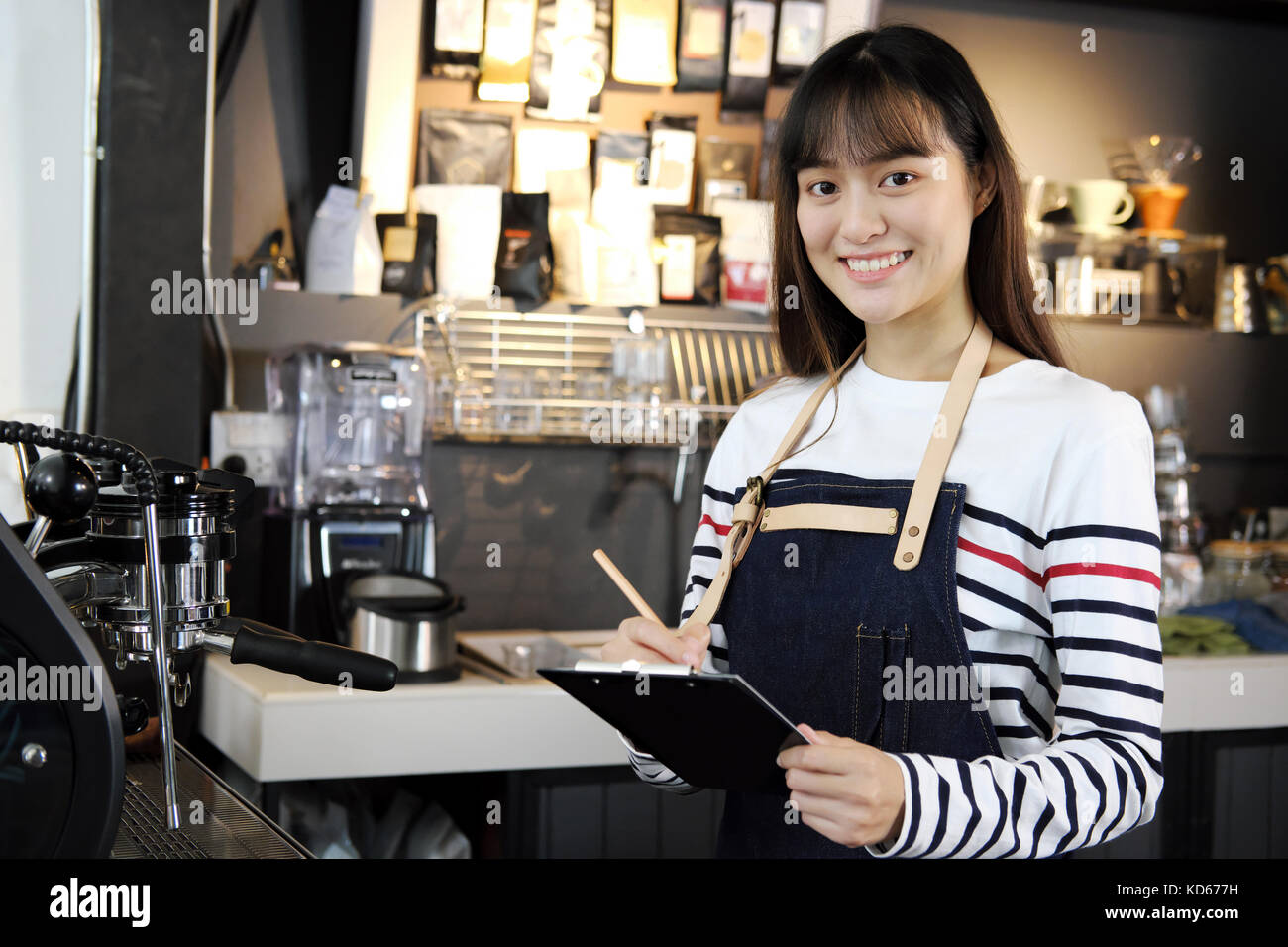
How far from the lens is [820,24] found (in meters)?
2.82

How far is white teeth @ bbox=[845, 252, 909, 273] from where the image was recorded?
1.16 metres

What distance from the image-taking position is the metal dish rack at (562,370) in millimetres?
2625

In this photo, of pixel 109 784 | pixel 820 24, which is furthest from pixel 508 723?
pixel 820 24

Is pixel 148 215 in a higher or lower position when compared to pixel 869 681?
higher

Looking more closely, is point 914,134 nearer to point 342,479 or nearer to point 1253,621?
point 342,479

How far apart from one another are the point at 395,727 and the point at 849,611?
1127 mm

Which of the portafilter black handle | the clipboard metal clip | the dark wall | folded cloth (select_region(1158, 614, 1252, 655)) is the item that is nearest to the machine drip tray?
the portafilter black handle

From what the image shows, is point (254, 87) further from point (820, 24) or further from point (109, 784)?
point (109, 784)

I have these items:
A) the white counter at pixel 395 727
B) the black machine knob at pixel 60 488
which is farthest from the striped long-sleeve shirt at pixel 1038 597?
the white counter at pixel 395 727

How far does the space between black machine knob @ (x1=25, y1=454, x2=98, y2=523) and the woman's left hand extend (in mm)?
536

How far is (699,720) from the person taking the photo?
93cm

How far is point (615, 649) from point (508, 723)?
3.39 feet

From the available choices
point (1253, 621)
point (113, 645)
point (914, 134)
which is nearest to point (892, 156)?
point (914, 134)
